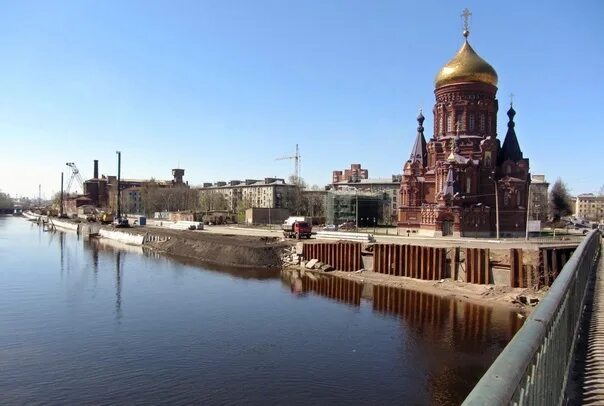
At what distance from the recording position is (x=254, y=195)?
510ft

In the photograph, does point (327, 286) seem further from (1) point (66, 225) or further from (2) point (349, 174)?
(2) point (349, 174)

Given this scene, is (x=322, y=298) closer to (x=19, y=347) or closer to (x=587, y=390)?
(x=19, y=347)

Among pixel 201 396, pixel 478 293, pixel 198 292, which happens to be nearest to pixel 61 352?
pixel 201 396

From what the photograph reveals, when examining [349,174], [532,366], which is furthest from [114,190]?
[532,366]

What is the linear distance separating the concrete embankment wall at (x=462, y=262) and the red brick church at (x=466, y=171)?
17.8 meters

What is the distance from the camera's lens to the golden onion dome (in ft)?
179

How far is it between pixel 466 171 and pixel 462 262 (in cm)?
2427

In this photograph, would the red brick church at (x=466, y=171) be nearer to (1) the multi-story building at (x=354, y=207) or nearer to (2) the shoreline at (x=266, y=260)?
(2) the shoreline at (x=266, y=260)

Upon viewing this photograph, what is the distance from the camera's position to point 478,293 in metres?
29.0

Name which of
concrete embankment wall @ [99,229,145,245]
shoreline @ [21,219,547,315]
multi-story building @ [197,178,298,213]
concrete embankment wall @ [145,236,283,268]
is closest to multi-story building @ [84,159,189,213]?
multi-story building @ [197,178,298,213]

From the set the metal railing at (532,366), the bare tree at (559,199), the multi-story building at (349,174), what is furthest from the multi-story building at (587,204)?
the metal railing at (532,366)

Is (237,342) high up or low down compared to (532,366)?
down

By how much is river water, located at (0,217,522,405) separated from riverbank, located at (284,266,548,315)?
1.22 meters

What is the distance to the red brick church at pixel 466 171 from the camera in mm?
52588
